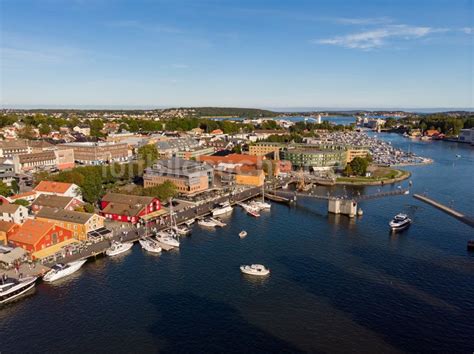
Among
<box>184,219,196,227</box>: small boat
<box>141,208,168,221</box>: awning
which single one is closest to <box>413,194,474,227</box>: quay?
<box>184,219,196,227</box>: small boat

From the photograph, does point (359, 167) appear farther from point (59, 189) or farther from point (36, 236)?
point (36, 236)

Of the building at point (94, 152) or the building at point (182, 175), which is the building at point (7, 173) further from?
the building at point (94, 152)

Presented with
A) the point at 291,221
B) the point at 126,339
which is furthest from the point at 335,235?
the point at 126,339

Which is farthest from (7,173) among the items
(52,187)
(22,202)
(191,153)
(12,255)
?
(191,153)

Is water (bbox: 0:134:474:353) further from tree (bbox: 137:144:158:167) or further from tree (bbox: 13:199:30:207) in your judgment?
tree (bbox: 137:144:158:167)

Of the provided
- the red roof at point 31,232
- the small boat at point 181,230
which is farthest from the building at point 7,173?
the small boat at point 181,230

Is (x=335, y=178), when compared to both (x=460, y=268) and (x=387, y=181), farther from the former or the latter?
(x=460, y=268)

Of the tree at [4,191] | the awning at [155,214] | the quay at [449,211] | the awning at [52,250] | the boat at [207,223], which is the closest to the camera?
the awning at [52,250]
